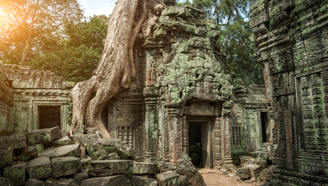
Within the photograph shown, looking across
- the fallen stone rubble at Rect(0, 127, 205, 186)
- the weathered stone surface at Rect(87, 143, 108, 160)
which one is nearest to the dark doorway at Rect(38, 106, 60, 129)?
the fallen stone rubble at Rect(0, 127, 205, 186)

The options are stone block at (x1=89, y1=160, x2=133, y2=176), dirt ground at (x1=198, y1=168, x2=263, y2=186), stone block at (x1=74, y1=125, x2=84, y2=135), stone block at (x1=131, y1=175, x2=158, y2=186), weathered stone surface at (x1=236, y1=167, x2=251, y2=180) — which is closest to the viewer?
stone block at (x1=89, y1=160, x2=133, y2=176)

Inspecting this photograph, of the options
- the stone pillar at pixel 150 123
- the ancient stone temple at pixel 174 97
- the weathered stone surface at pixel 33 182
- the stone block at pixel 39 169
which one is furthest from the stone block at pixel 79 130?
the weathered stone surface at pixel 33 182

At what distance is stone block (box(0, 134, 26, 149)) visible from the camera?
3596 mm

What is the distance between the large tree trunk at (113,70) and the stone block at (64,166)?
4.21m

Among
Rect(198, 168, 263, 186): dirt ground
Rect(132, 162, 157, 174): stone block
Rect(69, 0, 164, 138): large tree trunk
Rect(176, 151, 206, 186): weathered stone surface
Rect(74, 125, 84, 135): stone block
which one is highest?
Rect(69, 0, 164, 138): large tree trunk

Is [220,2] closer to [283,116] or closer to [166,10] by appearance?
[166,10]

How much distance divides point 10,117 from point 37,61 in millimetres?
4527

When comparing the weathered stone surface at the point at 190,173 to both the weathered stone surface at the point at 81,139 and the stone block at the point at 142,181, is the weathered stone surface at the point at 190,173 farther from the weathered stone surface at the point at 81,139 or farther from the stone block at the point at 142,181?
the weathered stone surface at the point at 81,139

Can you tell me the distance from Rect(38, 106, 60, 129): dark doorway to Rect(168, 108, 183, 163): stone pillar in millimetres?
5564

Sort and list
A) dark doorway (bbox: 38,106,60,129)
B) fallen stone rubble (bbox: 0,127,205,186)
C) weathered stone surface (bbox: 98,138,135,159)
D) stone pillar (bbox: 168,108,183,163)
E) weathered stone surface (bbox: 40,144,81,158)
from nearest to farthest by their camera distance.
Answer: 1. fallen stone rubble (bbox: 0,127,205,186)
2. weathered stone surface (bbox: 40,144,81,158)
3. weathered stone surface (bbox: 98,138,135,159)
4. stone pillar (bbox: 168,108,183,163)
5. dark doorway (bbox: 38,106,60,129)

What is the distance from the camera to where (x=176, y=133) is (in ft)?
25.6

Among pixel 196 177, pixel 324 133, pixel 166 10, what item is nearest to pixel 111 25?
pixel 166 10

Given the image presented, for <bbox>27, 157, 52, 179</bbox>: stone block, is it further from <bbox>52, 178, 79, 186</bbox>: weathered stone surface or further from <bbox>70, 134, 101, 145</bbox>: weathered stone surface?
<bbox>70, 134, 101, 145</bbox>: weathered stone surface

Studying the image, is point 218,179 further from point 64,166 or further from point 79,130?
point 64,166
